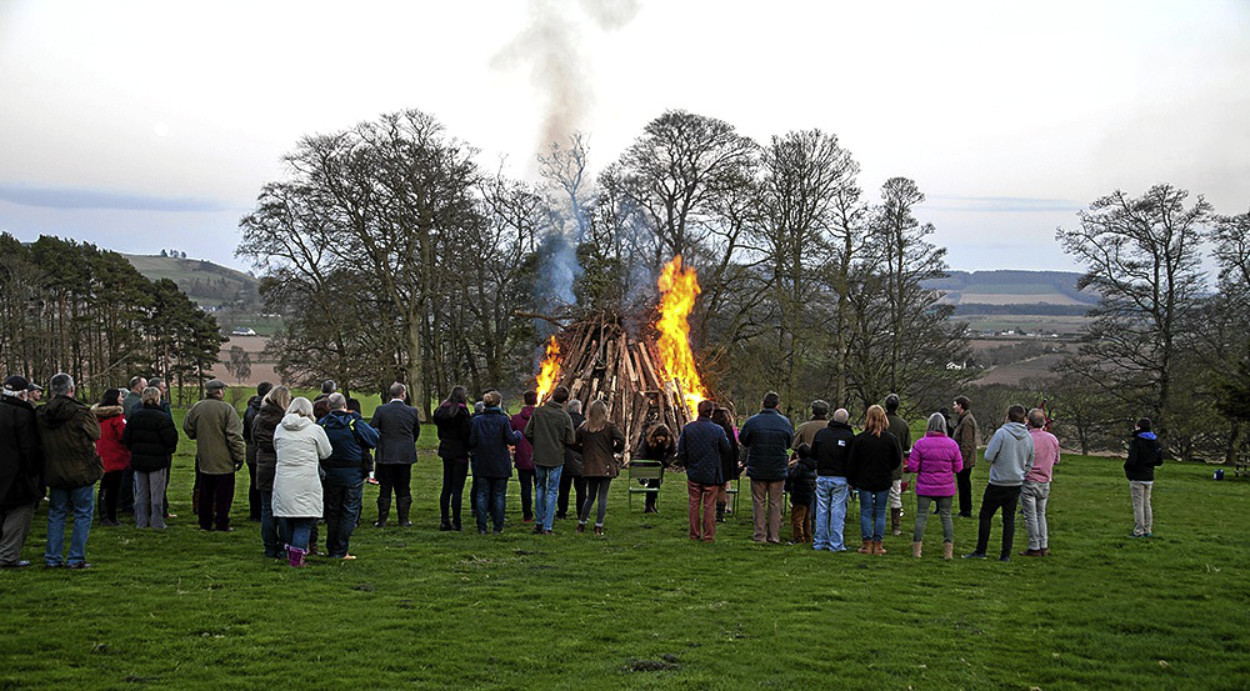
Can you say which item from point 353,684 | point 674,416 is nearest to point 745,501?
point 674,416

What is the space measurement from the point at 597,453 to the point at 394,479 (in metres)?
2.80

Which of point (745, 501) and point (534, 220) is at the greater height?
point (534, 220)

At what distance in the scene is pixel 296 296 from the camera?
35188 millimetres

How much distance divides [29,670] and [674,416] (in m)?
17.3

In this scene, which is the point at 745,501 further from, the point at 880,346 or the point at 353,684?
the point at 880,346

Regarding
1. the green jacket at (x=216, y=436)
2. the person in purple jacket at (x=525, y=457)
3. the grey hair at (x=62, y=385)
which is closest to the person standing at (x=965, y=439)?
the person in purple jacket at (x=525, y=457)

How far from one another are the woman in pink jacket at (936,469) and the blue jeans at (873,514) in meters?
0.44

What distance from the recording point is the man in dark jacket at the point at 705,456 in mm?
11984

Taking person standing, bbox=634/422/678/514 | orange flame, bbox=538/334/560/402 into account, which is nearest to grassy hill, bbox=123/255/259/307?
orange flame, bbox=538/334/560/402

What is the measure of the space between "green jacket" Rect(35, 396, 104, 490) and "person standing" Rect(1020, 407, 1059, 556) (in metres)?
10.5

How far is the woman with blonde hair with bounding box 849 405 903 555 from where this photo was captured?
1129cm

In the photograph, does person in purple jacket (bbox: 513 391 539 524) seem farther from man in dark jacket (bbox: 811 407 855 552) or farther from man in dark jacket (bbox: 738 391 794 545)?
man in dark jacket (bbox: 811 407 855 552)

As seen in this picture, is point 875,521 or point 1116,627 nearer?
point 1116,627

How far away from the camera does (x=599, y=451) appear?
1248 cm
